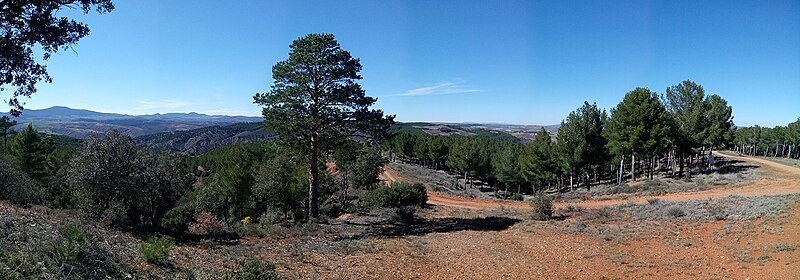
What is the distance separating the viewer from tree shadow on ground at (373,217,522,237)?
1777 cm

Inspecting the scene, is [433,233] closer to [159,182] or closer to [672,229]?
[672,229]

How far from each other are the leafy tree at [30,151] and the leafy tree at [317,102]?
1461 inches

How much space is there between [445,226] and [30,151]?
45292 mm

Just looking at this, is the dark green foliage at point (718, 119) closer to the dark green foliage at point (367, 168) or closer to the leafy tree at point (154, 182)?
the dark green foliage at point (367, 168)

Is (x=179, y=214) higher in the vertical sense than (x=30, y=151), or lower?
lower

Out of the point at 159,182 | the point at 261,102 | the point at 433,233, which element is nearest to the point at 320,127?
the point at 261,102

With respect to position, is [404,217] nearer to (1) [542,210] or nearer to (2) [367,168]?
(1) [542,210]

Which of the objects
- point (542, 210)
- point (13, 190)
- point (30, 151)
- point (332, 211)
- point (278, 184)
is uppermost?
point (13, 190)

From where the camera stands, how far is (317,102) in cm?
1880

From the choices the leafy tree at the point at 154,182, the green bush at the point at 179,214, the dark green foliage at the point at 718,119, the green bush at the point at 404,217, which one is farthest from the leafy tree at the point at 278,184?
the dark green foliage at the point at 718,119

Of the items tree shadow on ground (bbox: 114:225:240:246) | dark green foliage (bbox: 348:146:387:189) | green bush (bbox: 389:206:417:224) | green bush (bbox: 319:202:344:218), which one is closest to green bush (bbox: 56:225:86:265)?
tree shadow on ground (bbox: 114:225:240:246)

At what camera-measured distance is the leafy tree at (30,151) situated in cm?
3978

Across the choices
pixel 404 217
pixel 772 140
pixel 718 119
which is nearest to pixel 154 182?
pixel 404 217

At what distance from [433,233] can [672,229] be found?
956cm
